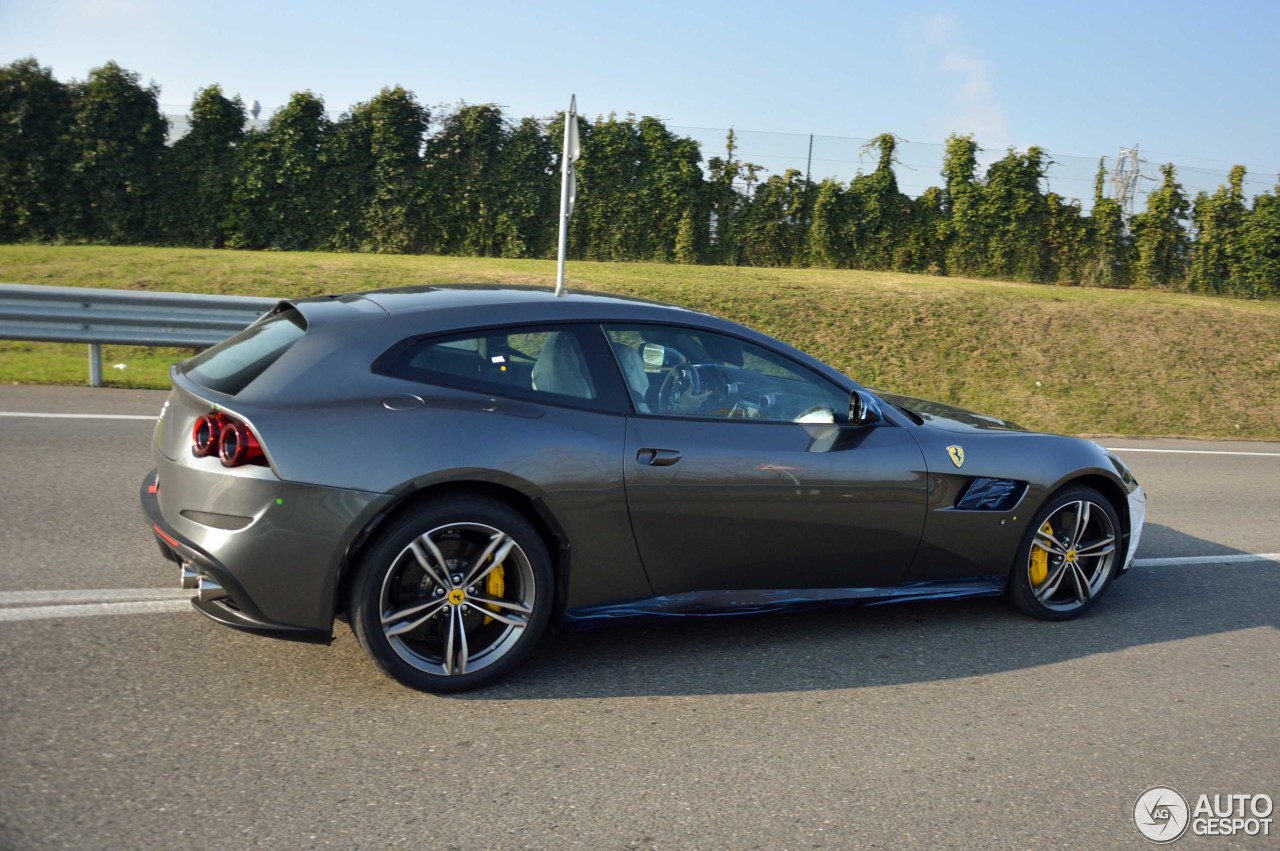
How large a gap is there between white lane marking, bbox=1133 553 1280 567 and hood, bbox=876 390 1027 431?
1644 millimetres

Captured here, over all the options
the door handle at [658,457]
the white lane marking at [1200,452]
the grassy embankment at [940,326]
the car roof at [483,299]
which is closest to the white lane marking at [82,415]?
the grassy embankment at [940,326]

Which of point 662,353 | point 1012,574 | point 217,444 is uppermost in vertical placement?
point 662,353

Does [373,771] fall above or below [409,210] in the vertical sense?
below

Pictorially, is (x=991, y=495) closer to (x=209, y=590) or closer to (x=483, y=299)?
(x=483, y=299)

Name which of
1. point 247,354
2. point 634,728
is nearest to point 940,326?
point 634,728

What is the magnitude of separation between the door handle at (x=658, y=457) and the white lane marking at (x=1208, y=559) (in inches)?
145

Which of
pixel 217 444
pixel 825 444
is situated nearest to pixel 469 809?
pixel 217 444

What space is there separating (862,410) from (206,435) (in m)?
2.77

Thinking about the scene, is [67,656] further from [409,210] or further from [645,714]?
[409,210]

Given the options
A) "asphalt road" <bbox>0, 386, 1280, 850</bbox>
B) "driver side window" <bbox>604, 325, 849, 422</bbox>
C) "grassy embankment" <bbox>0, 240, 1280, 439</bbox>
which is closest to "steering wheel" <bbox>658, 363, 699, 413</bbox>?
"driver side window" <bbox>604, 325, 849, 422</bbox>

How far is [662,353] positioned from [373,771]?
210 centimetres

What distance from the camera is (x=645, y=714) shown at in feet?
13.4

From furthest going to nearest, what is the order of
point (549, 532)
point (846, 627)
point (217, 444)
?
point (846, 627)
point (549, 532)
point (217, 444)

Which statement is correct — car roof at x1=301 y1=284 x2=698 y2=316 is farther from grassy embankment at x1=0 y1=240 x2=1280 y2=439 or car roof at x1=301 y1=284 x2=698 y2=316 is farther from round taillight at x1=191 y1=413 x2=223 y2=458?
grassy embankment at x1=0 y1=240 x2=1280 y2=439
